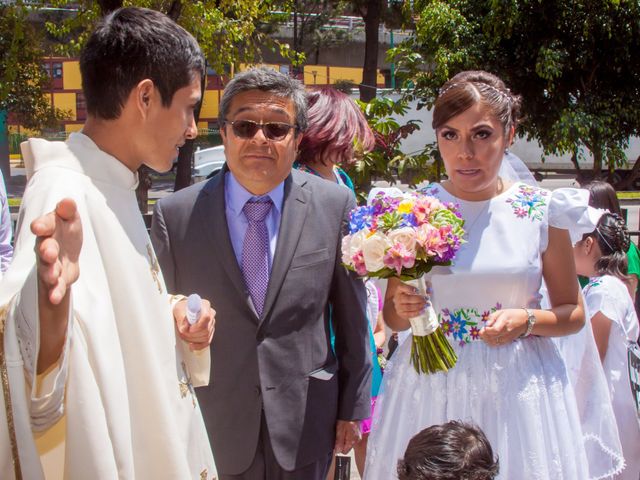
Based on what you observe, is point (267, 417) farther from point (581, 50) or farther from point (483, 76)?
point (581, 50)

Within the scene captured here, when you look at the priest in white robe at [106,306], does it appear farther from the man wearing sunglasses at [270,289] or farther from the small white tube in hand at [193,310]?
the man wearing sunglasses at [270,289]

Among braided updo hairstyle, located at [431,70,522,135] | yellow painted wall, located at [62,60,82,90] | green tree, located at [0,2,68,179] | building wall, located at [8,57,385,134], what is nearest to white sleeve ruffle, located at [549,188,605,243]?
braided updo hairstyle, located at [431,70,522,135]

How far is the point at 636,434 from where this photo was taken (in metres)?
3.85

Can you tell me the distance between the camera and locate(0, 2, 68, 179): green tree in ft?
42.2

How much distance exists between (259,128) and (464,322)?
1130mm

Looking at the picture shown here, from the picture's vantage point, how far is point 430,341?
279cm

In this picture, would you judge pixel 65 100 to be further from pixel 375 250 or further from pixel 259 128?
pixel 375 250

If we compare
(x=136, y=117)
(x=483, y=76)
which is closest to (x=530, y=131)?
(x=483, y=76)

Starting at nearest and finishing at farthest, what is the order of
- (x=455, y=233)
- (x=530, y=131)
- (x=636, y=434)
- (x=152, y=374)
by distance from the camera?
(x=152, y=374), (x=455, y=233), (x=636, y=434), (x=530, y=131)

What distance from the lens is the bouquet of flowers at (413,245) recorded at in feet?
8.61

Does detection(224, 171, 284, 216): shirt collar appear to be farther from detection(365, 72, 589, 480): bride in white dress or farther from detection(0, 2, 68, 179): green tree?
detection(0, 2, 68, 179): green tree

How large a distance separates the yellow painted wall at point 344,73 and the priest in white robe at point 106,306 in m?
32.1

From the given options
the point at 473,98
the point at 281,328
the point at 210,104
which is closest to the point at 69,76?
the point at 210,104

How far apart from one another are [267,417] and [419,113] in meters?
22.5
